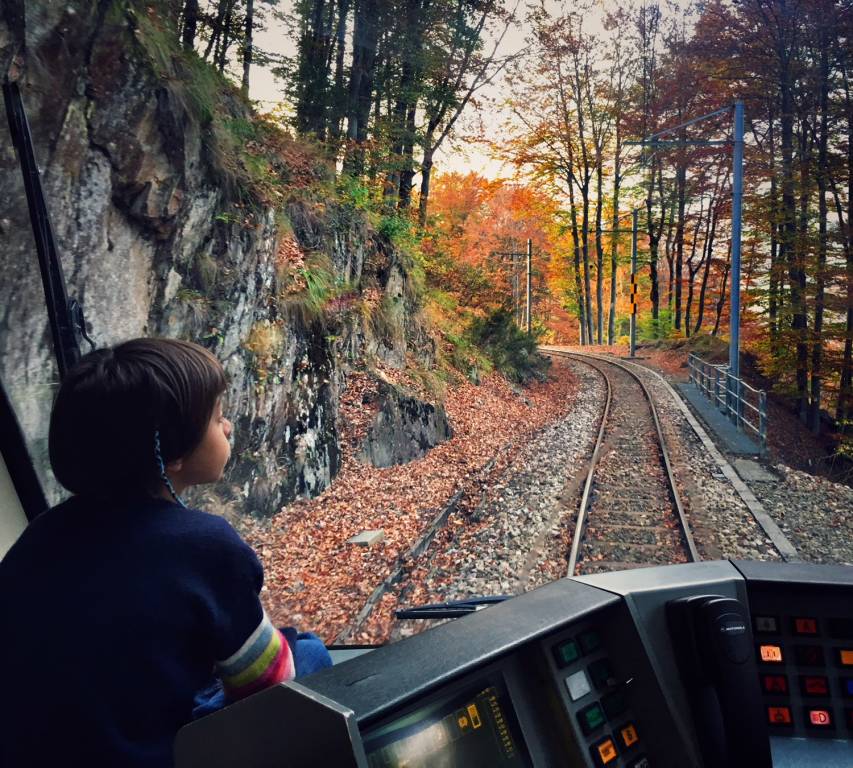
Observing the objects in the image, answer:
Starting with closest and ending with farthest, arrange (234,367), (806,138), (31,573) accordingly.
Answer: (31,573), (806,138), (234,367)

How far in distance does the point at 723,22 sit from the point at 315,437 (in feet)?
18.7

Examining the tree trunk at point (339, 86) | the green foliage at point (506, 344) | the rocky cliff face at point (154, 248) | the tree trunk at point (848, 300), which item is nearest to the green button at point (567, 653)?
the rocky cliff face at point (154, 248)

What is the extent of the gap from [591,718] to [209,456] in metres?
1.03

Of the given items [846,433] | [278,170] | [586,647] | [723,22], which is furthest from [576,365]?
[586,647]

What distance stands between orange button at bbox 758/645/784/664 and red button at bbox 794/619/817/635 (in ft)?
0.25

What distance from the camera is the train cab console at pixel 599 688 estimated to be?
3.29ft

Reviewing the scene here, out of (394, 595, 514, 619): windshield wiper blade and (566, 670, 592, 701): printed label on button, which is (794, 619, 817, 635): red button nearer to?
(566, 670, 592, 701): printed label on button

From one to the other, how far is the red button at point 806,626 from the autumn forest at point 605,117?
137 inches

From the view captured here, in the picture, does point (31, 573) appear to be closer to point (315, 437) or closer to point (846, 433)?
point (315, 437)

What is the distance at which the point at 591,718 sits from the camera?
4.26 feet

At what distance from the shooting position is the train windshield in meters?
4.07

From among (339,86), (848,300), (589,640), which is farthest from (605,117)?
(589,640)

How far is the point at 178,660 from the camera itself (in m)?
1.09

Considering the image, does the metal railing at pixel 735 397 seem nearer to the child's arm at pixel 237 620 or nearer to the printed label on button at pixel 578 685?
the printed label on button at pixel 578 685
